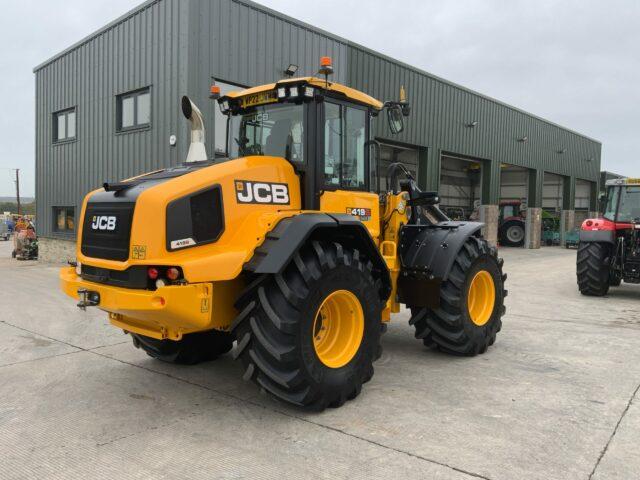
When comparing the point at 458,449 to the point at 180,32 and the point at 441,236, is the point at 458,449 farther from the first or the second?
the point at 180,32

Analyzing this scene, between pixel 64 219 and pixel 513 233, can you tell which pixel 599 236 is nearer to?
pixel 64 219

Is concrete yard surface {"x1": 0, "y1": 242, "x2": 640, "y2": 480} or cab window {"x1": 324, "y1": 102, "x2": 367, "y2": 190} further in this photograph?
cab window {"x1": 324, "y1": 102, "x2": 367, "y2": 190}

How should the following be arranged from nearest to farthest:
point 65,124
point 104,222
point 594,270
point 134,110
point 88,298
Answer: point 88,298
point 104,222
point 594,270
point 134,110
point 65,124

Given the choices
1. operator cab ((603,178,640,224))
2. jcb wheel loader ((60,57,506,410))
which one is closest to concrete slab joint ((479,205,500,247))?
operator cab ((603,178,640,224))

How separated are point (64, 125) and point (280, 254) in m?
14.1

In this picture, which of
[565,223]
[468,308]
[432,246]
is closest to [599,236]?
[468,308]

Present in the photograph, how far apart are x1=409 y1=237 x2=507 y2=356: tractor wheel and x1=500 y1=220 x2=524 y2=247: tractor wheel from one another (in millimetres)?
21275

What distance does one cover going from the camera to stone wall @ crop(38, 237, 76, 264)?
14783 millimetres

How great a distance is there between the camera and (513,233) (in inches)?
1023

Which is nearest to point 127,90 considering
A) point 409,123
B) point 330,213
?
point 409,123

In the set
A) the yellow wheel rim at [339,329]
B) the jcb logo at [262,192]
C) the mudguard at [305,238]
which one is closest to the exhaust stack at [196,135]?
the jcb logo at [262,192]

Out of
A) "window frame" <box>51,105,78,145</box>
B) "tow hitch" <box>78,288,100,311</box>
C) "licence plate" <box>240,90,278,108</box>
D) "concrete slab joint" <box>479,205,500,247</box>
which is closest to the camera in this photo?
"tow hitch" <box>78,288,100,311</box>

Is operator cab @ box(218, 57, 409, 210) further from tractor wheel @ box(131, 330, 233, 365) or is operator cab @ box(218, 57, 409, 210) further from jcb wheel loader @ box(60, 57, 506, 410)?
tractor wheel @ box(131, 330, 233, 365)

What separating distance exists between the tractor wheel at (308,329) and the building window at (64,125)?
514 inches
